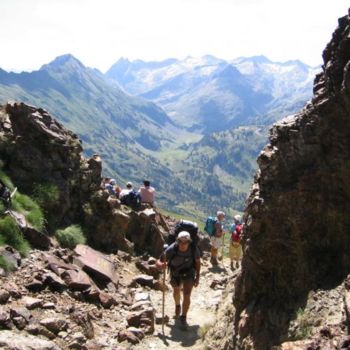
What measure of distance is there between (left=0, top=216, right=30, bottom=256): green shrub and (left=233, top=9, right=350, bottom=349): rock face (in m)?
8.04

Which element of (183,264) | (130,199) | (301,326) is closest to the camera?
(301,326)

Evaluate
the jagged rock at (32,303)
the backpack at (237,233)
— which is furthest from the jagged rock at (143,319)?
the backpack at (237,233)

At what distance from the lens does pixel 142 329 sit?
1543 centimetres

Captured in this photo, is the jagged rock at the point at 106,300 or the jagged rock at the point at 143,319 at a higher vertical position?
the jagged rock at the point at 106,300

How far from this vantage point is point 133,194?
98.1 ft

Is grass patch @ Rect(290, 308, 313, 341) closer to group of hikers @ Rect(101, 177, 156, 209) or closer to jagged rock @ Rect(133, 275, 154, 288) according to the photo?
jagged rock @ Rect(133, 275, 154, 288)

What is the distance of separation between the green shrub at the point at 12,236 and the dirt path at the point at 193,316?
5.15 m

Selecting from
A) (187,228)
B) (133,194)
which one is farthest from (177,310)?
(133,194)

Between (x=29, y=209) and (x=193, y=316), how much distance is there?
7.65 metres

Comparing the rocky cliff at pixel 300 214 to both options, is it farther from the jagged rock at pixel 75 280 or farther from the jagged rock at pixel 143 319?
the jagged rock at pixel 75 280

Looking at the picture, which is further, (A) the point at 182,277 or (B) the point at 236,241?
(B) the point at 236,241

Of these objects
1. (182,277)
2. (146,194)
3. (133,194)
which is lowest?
(182,277)

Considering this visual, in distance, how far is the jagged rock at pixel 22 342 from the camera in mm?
10586

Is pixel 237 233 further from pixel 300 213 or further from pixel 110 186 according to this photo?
pixel 300 213
